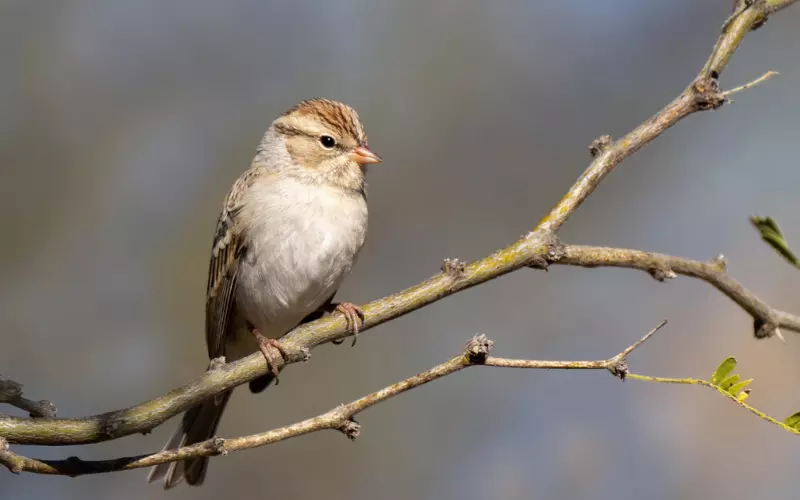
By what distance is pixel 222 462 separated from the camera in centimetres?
532

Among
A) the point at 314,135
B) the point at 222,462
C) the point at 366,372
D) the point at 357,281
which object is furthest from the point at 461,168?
the point at 222,462

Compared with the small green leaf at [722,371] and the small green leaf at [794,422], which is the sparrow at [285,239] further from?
the small green leaf at [794,422]

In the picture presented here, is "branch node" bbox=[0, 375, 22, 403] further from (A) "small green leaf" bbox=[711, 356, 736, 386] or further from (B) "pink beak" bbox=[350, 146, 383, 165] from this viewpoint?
(B) "pink beak" bbox=[350, 146, 383, 165]

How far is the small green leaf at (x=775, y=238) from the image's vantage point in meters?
2.05

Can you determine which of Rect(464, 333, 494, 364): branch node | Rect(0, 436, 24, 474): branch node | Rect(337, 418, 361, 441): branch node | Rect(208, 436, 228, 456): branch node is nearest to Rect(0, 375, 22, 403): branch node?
Rect(0, 436, 24, 474): branch node

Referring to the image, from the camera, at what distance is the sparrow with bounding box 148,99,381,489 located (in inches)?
151

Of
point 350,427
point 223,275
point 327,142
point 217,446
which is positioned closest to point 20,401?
point 217,446

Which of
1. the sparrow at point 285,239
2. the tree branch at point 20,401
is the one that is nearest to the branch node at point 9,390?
the tree branch at point 20,401

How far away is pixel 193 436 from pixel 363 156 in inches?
54.5

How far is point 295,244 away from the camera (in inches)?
151

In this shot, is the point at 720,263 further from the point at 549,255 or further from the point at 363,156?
the point at 363,156

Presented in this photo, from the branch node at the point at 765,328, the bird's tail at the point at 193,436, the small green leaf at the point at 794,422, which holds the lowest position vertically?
the small green leaf at the point at 794,422

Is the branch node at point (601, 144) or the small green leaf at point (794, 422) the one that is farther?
the branch node at point (601, 144)

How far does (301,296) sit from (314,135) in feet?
2.32
